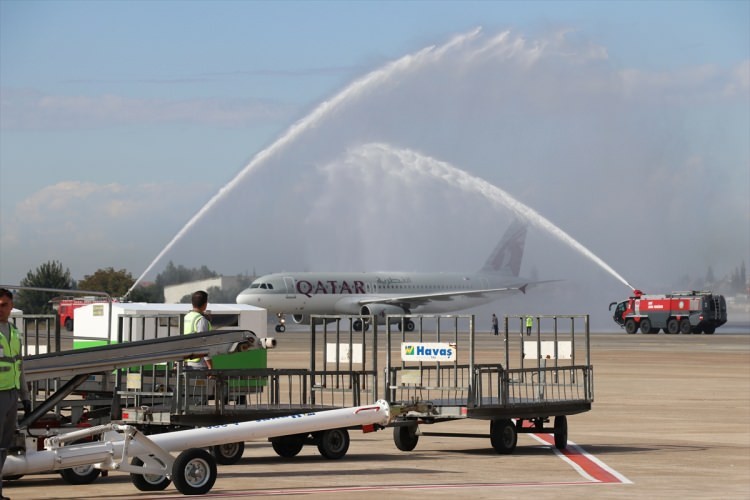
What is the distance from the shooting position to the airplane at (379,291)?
82.8 metres

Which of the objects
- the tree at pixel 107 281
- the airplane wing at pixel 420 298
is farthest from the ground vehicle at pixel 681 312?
the tree at pixel 107 281

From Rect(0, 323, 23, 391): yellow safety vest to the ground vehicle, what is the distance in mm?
77395

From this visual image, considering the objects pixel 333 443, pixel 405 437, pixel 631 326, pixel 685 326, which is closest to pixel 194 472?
pixel 333 443

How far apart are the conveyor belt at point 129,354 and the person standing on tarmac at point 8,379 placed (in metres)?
0.36

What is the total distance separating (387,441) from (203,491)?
708 centimetres

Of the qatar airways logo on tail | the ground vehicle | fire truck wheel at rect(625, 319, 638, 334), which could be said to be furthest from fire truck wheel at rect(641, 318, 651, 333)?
the qatar airways logo on tail

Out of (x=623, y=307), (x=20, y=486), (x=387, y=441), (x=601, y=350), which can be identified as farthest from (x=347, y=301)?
(x=20, y=486)

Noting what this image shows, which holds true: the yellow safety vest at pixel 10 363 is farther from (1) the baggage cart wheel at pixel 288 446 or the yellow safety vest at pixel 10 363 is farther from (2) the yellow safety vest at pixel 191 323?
(1) the baggage cart wheel at pixel 288 446

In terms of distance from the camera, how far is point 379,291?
9088cm

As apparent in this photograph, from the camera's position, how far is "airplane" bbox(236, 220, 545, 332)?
271 feet

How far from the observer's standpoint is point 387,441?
805 inches

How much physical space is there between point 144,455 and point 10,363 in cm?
180

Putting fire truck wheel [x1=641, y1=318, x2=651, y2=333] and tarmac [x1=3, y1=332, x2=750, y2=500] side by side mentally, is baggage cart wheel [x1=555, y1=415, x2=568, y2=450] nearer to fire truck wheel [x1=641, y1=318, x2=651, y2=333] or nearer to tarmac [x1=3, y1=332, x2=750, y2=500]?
tarmac [x1=3, y1=332, x2=750, y2=500]

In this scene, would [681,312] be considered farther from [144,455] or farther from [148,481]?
[144,455]
